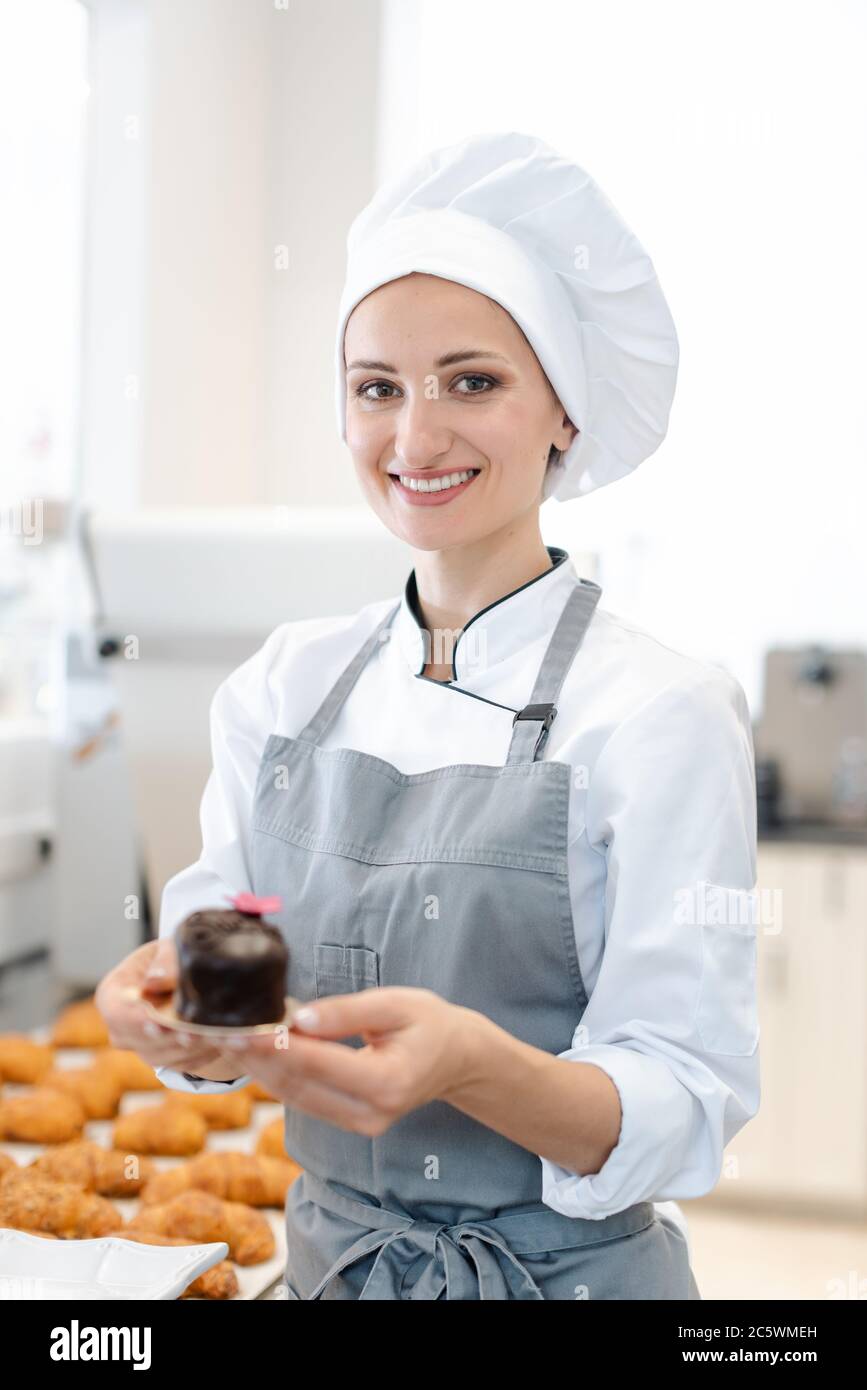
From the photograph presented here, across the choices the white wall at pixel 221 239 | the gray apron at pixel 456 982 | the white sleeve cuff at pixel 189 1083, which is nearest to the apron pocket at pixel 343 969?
the gray apron at pixel 456 982

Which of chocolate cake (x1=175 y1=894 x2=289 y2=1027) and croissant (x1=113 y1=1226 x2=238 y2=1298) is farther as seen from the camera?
croissant (x1=113 y1=1226 x2=238 y2=1298)

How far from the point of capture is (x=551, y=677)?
1.02 meters

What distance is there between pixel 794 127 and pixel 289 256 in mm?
1319

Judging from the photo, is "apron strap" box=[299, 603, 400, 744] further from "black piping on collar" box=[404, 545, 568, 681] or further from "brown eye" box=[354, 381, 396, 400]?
"brown eye" box=[354, 381, 396, 400]

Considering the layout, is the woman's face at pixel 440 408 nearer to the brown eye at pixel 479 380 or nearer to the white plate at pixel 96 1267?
the brown eye at pixel 479 380

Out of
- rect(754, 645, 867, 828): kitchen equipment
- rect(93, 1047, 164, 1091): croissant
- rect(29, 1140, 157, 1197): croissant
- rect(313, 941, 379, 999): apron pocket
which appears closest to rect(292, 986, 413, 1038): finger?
rect(313, 941, 379, 999): apron pocket

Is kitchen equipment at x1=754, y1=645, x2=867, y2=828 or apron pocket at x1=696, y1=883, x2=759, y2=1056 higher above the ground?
apron pocket at x1=696, y1=883, x2=759, y2=1056

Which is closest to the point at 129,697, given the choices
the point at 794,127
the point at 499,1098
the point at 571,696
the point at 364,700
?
the point at 364,700

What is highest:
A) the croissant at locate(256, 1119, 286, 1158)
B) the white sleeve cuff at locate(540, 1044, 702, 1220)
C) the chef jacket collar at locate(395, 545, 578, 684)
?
the chef jacket collar at locate(395, 545, 578, 684)

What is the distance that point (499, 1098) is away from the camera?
0.81 m

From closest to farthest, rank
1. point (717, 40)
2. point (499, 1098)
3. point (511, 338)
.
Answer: point (499, 1098) → point (511, 338) → point (717, 40)

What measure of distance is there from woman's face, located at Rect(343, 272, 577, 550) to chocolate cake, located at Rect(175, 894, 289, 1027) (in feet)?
1.24

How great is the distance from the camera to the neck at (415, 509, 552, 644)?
42.8 inches

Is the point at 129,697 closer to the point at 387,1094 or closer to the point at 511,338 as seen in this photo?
the point at 511,338
